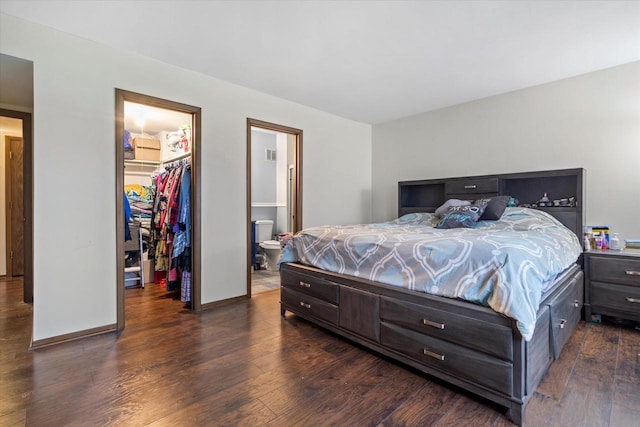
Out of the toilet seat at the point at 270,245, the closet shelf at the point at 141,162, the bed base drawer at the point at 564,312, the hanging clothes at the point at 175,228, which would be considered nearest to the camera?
the bed base drawer at the point at 564,312

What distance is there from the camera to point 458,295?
167cm

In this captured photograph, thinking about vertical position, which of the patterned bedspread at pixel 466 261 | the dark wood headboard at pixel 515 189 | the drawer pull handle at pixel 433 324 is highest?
the dark wood headboard at pixel 515 189

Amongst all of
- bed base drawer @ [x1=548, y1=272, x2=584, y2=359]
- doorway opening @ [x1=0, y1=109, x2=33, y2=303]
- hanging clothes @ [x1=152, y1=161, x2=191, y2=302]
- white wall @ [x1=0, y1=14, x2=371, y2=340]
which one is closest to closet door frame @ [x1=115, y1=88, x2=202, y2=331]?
white wall @ [x1=0, y1=14, x2=371, y2=340]

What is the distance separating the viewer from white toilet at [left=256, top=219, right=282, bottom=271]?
5008mm

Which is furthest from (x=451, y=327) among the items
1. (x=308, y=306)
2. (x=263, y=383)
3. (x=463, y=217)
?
(x=463, y=217)

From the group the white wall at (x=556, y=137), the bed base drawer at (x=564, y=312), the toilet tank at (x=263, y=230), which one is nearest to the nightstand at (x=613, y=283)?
the bed base drawer at (x=564, y=312)

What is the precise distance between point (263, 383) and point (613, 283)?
300 centimetres

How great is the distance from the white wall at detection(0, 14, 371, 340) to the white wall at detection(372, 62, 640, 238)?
274 cm

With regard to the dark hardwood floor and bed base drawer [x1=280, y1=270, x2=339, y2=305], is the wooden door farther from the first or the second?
bed base drawer [x1=280, y1=270, x2=339, y2=305]

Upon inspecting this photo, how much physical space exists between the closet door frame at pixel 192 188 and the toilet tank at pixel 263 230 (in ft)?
7.40

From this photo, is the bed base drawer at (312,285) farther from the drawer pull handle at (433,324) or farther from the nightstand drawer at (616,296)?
the nightstand drawer at (616,296)

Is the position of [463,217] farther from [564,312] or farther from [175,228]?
[175,228]

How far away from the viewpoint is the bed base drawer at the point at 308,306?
2.37 metres

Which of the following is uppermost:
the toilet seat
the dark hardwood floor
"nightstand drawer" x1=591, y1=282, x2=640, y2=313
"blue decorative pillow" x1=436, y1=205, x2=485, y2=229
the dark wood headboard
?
the dark wood headboard
